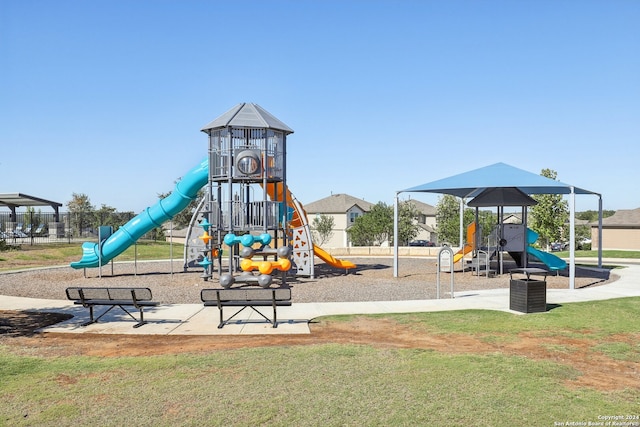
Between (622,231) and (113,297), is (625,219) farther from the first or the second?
(113,297)

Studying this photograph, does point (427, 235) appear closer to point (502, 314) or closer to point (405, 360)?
point (502, 314)

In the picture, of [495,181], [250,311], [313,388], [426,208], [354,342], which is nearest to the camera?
[313,388]

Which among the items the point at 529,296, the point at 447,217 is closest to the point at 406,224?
the point at 447,217

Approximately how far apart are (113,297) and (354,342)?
6.00 m

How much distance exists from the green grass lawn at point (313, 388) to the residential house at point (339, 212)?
194 feet

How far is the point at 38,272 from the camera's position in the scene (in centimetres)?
2488

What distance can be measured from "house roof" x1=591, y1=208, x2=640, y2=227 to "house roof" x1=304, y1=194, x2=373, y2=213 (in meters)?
29.3

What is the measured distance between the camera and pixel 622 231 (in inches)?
2039

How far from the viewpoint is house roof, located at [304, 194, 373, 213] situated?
7250 centimetres

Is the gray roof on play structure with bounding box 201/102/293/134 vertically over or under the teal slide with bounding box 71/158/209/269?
over

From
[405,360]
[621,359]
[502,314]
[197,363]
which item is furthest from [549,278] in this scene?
[197,363]

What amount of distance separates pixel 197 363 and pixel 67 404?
7.61 ft

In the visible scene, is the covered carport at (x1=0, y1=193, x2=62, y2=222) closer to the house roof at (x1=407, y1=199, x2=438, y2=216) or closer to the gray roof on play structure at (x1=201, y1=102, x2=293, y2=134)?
the gray roof on play structure at (x1=201, y1=102, x2=293, y2=134)

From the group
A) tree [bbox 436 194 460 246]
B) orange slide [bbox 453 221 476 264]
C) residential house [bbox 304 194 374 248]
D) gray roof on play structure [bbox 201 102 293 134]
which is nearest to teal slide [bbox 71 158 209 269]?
gray roof on play structure [bbox 201 102 293 134]
